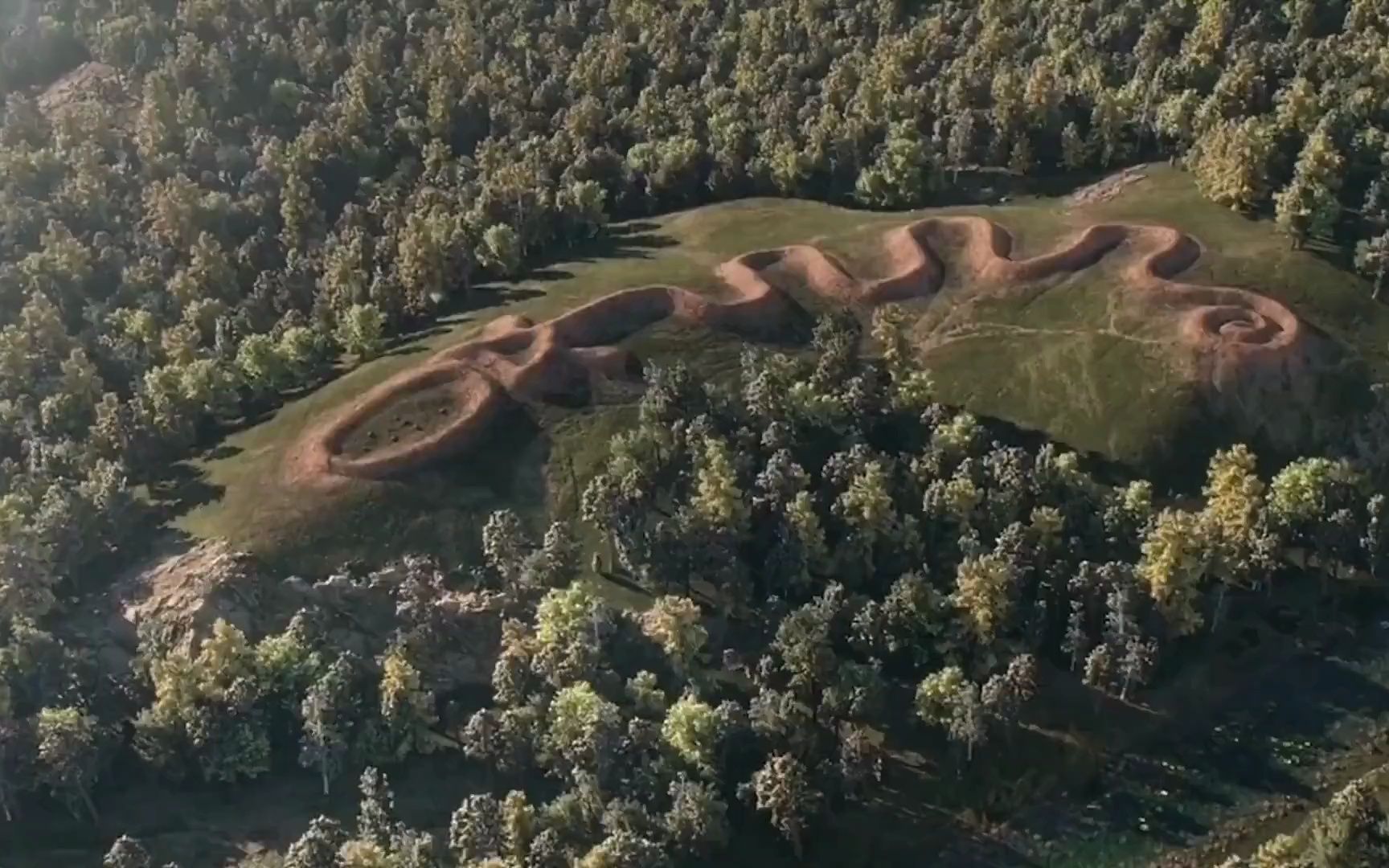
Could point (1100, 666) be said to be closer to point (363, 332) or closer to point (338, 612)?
point (338, 612)

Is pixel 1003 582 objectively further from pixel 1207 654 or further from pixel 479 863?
pixel 479 863

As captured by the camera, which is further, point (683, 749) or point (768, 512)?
point (768, 512)

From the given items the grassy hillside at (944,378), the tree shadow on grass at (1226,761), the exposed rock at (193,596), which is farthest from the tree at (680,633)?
the exposed rock at (193,596)

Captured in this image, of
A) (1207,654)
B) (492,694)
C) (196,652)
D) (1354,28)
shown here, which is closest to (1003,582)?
(1207,654)

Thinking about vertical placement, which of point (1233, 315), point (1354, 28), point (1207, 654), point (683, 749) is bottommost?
point (1207, 654)

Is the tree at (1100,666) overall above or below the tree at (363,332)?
below

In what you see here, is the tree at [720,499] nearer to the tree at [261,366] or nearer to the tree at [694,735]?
the tree at [694,735]

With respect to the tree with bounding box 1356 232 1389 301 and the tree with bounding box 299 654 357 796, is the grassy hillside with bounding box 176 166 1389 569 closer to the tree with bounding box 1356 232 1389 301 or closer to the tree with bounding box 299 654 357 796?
the tree with bounding box 1356 232 1389 301

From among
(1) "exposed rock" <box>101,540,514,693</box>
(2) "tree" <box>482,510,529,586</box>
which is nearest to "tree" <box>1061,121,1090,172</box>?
(2) "tree" <box>482,510,529,586</box>
